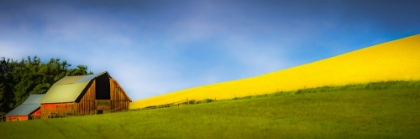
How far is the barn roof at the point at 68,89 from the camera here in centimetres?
5922

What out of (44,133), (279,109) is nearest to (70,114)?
(44,133)

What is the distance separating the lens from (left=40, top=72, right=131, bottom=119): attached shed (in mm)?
58469

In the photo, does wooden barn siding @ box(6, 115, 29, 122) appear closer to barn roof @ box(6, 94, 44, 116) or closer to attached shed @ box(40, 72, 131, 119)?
barn roof @ box(6, 94, 44, 116)

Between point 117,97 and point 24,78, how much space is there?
120 feet

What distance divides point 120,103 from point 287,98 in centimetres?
3006

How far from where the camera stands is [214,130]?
85.0 feet

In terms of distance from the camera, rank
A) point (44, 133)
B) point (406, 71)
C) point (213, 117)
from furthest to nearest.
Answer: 1. point (406, 71)
2. point (213, 117)
3. point (44, 133)

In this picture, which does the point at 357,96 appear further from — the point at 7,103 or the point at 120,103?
the point at 7,103

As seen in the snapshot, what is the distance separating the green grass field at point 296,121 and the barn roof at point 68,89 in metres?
26.4

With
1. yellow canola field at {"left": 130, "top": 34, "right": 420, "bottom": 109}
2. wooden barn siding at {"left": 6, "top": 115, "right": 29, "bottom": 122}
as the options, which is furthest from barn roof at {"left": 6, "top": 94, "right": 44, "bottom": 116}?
yellow canola field at {"left": 130, "top": 34, "right": 420, "bottom": 109}

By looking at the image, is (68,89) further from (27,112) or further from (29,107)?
(29,107)

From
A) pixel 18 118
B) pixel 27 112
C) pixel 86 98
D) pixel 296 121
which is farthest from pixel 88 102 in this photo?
pixel 296 121

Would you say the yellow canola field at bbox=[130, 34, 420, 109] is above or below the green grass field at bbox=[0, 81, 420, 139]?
above

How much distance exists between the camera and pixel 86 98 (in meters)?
59.0
